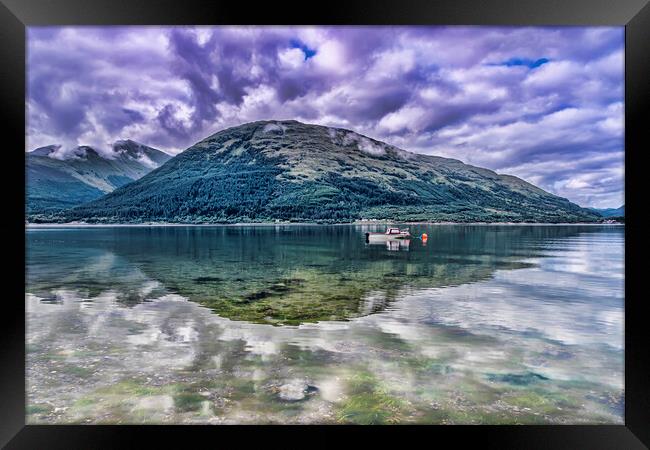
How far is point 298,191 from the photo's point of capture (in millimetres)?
145375

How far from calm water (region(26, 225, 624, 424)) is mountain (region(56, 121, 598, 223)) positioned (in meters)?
107

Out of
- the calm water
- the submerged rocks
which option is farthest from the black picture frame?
the submerged rocks

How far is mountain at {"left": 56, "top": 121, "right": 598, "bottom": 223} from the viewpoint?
125 m

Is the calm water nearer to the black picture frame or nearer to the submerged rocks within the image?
the submerged rocks

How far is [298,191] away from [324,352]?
139599mm

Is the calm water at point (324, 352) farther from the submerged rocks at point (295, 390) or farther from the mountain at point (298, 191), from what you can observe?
the mountain at point (298, 191)

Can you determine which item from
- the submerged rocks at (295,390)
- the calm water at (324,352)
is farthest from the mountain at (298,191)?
the submerged rocks at (295,390)

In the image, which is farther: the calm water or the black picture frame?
the calm water

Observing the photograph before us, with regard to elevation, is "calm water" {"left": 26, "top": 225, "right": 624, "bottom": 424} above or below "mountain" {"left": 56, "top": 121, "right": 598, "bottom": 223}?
below
